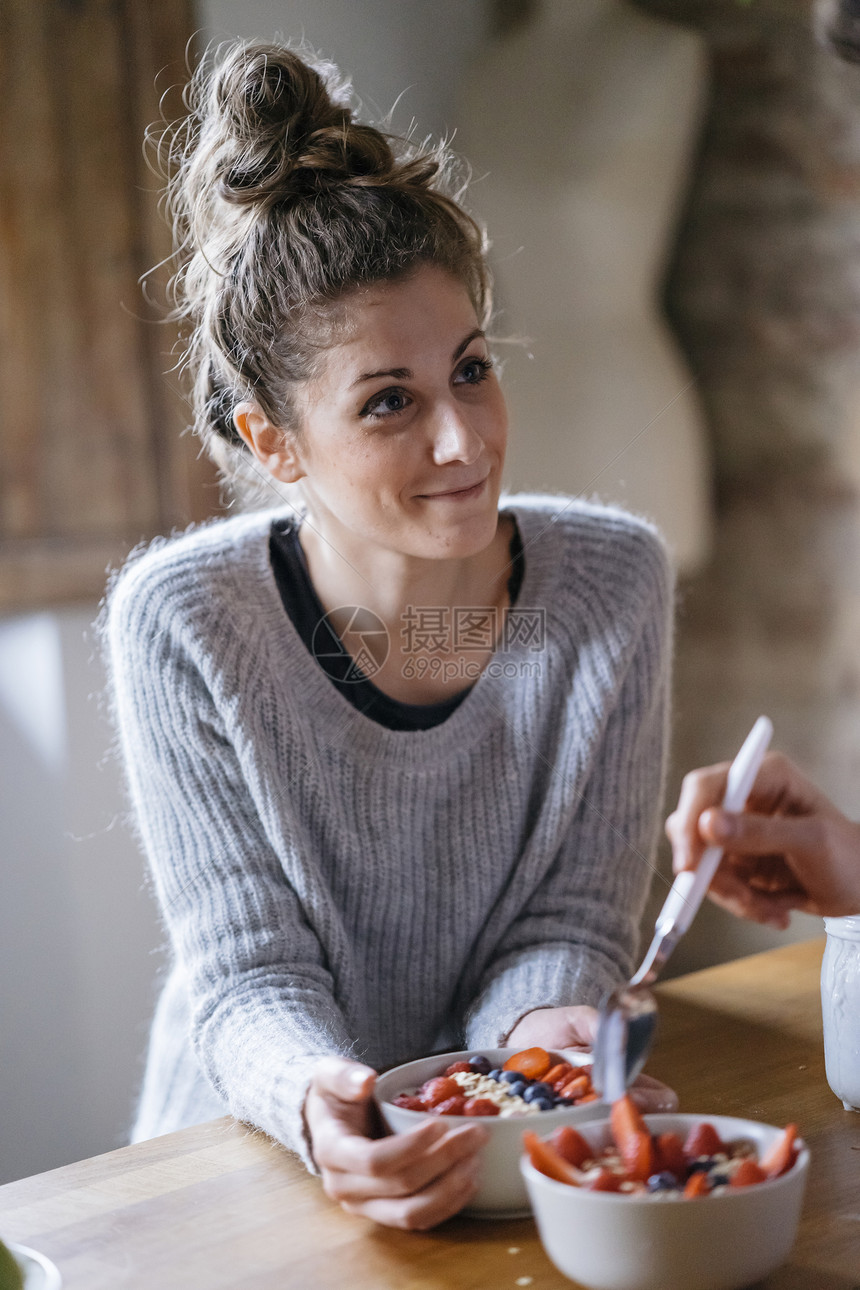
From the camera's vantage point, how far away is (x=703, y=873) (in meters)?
0.49

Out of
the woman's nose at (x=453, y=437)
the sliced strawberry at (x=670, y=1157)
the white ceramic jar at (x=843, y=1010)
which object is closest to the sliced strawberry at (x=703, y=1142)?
the sliced strawberry at (x=670, y=1157)

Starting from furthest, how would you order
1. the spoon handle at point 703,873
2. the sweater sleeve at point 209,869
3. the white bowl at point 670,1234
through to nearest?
the sweater sleeve at point 209,869, the spoon handle at point 703,873, the white bowl at point 670,1234

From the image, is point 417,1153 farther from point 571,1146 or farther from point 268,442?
point 268,442

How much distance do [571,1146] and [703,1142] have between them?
5cm

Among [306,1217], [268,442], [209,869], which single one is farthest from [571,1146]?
[268,442]

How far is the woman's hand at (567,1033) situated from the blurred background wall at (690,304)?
0.07m

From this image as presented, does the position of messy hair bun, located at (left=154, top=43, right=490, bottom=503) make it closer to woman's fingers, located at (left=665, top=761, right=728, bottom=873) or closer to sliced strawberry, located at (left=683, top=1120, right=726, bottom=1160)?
woman's fingers, located at (left=665, top=761, right=728, bottom=873)

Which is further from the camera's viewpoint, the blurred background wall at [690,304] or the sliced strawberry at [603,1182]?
the blurred background wall at [690,304]

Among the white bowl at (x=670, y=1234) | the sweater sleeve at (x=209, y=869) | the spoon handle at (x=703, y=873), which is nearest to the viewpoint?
the white bowl at (x=670, y=1234)

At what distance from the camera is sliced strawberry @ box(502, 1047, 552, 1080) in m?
0.51

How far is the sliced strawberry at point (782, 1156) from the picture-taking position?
40 cm

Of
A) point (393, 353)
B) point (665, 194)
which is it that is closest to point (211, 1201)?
point (393, 353)

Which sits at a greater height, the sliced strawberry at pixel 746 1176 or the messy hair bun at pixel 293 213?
the messy hair bun at pixel 293 213

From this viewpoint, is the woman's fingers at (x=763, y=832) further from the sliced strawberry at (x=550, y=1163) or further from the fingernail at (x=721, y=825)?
the sliced strawberry at (x=550, y=1163)
